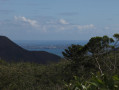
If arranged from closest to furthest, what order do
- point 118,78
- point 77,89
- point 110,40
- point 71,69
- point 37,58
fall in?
1. point 118,78
2. point 77,89
3. point 110,40
4. point 71,69
5. point 37,58

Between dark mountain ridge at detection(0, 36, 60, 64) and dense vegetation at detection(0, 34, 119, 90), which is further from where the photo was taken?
dark mountain ridge at detection(0, 36, 60, 64)

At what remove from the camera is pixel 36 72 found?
17.1 m

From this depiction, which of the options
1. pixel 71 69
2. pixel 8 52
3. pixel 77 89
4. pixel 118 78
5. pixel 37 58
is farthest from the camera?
pixel 8 52

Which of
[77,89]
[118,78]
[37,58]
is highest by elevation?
[118,78]

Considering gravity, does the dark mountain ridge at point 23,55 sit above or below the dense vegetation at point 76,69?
below

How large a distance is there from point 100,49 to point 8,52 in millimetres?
27134

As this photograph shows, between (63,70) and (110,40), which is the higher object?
(110,40)

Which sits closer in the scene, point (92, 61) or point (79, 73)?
point (79, 73)

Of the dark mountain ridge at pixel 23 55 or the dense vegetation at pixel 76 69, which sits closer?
the dense vegetation at pixel 76 69

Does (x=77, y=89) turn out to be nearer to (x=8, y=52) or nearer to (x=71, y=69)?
(x=71, y=69)

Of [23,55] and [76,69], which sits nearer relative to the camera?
[76,69]

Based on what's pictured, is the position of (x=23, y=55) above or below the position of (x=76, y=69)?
below

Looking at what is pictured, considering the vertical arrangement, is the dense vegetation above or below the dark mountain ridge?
above

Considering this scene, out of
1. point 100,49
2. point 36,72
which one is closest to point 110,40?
point 100,49
